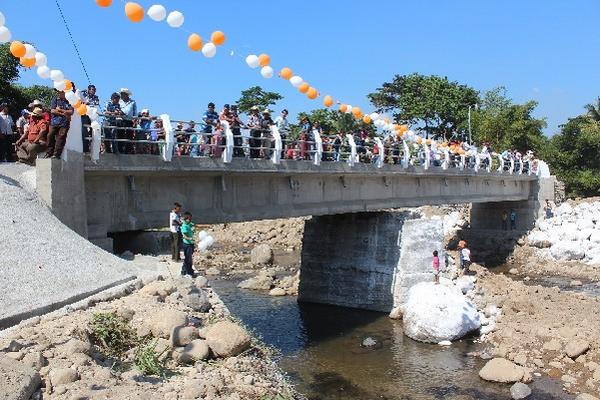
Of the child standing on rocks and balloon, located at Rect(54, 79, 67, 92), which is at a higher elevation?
balloon, located at Rect(54, 79, 67, 92)

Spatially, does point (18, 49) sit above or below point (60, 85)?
above

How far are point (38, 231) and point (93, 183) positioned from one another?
8.43 feet

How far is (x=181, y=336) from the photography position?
25.1ft

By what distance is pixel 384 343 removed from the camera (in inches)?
731

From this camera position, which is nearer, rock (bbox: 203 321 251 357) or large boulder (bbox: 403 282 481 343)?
rock (bbox: 203 321 251 357)

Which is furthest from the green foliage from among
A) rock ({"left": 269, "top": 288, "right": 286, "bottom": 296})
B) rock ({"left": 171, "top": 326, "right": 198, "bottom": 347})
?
rock ({"left": 269, "top": 288, "right": 286, "bottom": 296})

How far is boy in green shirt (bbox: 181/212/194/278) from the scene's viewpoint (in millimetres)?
11492

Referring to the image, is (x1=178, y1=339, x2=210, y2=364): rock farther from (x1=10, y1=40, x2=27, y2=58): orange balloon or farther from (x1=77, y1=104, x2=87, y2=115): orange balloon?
(x1=10, y1=40, x2=27, y2=58): orange balloon

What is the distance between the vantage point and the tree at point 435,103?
6041cm

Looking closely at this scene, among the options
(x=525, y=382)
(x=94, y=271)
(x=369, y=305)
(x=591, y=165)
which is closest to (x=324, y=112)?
(x=591, y=165)

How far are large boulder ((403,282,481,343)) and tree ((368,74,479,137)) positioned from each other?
43.5m

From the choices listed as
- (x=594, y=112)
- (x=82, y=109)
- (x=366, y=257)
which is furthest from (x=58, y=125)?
(x=594, y=112)

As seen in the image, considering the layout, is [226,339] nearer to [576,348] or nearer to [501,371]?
[501,371]

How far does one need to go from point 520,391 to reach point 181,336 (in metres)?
9.48
